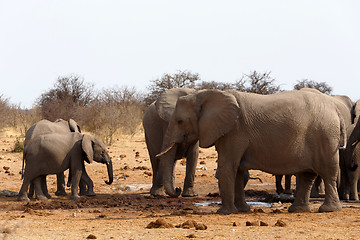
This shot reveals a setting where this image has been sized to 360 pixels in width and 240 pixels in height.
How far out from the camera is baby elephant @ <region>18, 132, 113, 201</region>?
1131 cm

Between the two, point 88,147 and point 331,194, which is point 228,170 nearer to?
point 331,194

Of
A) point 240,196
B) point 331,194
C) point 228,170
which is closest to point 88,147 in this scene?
point 240,196

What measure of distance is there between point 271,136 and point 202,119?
43.6 inches

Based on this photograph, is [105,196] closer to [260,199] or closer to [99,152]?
[99,152]

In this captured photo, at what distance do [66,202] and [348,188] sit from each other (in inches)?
213

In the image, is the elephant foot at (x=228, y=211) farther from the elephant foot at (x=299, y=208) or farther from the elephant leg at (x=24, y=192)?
the elephant leg at (x=24, y=192)

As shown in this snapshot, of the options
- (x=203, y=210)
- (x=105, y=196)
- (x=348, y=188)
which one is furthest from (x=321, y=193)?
(x=105, y=196)

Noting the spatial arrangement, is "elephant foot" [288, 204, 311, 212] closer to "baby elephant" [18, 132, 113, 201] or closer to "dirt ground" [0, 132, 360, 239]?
"dirt ground" [0, 132, 360, 239]

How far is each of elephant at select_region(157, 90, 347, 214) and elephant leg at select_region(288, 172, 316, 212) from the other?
0.34m

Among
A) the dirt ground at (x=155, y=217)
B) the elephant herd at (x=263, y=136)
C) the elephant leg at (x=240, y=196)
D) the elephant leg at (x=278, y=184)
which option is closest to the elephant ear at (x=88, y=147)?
the dirt ground at (x=155, y=217)

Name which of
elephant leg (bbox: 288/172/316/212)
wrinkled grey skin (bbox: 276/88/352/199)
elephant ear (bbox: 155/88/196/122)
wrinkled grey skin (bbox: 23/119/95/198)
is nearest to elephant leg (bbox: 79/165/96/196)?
wrinkled grey skin (bbox: 23/119/95/198)

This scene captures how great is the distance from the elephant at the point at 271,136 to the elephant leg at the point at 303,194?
0.34 m

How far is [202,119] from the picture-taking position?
911 cm

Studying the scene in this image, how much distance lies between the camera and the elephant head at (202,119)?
8867mm
